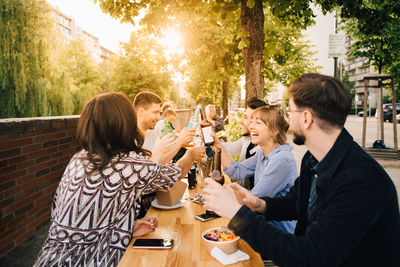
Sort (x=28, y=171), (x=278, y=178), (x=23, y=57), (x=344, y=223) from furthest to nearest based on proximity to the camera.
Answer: (x=23, y=57)
(x=28, y=171)
(x=278, y=178)
(x=344, y=223)

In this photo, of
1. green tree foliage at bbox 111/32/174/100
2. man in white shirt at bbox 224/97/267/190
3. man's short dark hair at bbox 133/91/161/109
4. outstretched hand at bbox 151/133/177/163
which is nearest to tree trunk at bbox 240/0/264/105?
man in white shirt at bbox 224/97/267/190

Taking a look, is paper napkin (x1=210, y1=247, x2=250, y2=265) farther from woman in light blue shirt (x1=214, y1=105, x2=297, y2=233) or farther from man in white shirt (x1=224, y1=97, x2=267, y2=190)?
man in white shirt (x1=224, y1=97, x2=267, y2=190)

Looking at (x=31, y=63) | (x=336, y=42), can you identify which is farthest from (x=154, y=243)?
(x=31, y=63)

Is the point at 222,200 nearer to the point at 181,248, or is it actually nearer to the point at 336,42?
the point at 181,248

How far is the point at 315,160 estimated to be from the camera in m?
1.68

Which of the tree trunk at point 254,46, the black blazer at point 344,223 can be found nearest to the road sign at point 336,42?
the tree trunk at point 254,46

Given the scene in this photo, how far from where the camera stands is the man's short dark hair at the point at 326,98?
141 centimetres

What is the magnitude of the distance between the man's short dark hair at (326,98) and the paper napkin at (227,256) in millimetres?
905

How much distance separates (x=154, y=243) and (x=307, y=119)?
122 centimetres

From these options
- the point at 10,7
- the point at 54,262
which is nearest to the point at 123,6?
the point at 54,262

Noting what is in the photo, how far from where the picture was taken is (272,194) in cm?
245

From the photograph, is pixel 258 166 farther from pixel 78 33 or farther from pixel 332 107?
pixel 78 33

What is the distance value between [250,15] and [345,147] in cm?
395

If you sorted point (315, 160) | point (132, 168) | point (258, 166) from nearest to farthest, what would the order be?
point (315, 160) → point (132, 168) → point (258, 166)
